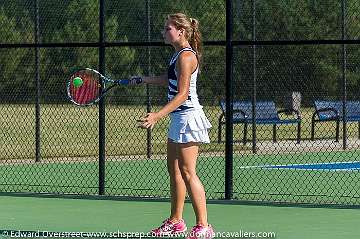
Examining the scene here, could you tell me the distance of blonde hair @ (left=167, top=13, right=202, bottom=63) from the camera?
31.0ft

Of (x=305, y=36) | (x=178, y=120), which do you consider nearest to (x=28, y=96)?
(x=305, y=36)

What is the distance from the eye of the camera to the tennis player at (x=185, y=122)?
30.4ft

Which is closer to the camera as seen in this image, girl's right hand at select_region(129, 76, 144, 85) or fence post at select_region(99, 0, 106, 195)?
girl's right hand at select_region(129, 76, 144, 85)

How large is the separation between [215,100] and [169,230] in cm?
1999

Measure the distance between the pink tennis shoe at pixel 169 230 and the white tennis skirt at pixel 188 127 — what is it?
27.4 inches

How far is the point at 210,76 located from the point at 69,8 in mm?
5861

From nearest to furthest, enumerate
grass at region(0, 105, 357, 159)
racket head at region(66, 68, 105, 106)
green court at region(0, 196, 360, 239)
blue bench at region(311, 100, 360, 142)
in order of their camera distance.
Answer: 1. green court at region(0, 196, 360, 239)
2. racket head at region(66, 68, 105, 106)
3. grass at region(0, 105, 357, 159)
4. blue bench at region(311, 100, 360, 142)

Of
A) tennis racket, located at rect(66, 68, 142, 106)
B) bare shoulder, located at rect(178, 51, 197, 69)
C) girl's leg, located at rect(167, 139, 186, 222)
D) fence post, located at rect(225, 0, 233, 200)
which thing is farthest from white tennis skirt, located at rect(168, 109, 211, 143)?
fence post, located at rect(225, 0, 233, 200)

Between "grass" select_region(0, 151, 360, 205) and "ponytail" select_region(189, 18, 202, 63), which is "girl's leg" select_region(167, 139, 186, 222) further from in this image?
"grass" select_region(0, 151, 360, 205)

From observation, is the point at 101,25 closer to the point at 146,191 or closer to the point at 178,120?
the point at 146,191

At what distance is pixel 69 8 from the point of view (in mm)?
22922

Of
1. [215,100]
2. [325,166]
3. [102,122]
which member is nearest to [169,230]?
[102,122]

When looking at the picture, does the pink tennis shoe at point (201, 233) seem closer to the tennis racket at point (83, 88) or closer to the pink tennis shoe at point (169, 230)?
the pink tennis shoe at point (169, 230)

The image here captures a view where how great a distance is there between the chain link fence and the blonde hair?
242 cm
